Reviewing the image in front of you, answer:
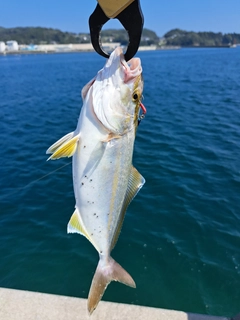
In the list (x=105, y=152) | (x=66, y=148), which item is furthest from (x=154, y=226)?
(x=66, y=148)

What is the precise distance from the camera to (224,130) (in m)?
14.7

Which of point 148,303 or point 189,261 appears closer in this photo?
point 148,303

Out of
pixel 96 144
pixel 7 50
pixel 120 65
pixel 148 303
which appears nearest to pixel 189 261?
pixel 148 303

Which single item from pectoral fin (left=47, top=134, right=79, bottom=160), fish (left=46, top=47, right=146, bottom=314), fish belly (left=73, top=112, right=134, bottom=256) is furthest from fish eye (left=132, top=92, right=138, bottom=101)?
pectoral fin (left=47, top=134, right=79, bottom=160)

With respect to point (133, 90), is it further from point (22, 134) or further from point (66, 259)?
point (22, 134)

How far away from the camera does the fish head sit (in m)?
2.61

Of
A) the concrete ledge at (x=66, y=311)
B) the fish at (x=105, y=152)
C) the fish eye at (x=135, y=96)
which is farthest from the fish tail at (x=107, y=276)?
the fish eye at (x=135, y=96)

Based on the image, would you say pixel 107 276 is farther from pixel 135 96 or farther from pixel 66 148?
pixel 135 96

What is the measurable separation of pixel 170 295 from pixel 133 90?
4493 mm

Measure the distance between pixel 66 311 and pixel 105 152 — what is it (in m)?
2.57

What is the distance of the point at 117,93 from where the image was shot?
2654 millimetres

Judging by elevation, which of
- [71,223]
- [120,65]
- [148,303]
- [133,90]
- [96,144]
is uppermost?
[120,65]

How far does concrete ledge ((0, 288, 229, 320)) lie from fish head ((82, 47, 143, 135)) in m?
2.69

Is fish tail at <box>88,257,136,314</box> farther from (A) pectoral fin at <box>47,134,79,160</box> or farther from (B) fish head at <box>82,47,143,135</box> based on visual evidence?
(B) fish head at <box>82,47,143,135</box>
